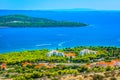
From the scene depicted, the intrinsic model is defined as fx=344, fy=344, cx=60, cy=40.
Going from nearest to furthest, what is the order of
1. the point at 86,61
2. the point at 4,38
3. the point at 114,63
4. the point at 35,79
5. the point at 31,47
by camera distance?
1. the point at 35,79
2. the point at 114,63
3. the point at 86,61
4. the point at 31,47
5. the point at 4,38

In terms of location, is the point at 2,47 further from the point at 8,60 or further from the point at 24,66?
the point at 24,66

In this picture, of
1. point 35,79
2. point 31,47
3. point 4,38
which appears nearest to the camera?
point 35,79

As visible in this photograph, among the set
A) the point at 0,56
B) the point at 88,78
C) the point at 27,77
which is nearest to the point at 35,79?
the point at 27,77

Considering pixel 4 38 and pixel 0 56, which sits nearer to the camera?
pixel 0 56

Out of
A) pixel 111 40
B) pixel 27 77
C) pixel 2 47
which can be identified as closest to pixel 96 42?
pixel 111 40

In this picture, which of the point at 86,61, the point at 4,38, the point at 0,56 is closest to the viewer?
the point at 86,61

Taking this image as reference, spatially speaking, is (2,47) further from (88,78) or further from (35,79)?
(88,78)

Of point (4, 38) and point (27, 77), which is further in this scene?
point (4, 38)

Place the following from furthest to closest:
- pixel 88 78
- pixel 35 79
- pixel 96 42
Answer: pixel 96 42 → pixel 35 79 → pixel 88 78
